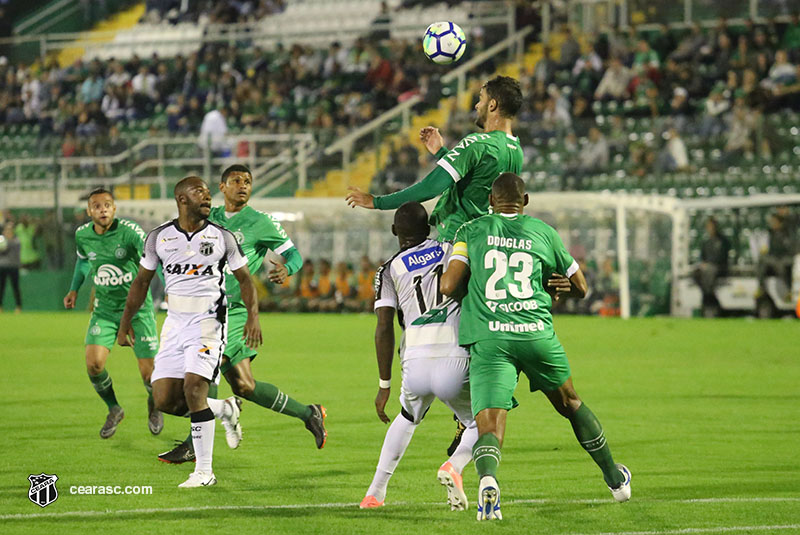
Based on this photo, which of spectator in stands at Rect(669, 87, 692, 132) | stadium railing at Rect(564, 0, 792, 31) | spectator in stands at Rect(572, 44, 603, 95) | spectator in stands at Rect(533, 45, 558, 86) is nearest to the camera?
spectator in stands at Rect(669, 87, 692, 132)

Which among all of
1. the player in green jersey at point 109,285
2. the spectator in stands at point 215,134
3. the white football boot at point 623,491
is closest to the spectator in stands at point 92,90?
the spectator in stands at point 215,134

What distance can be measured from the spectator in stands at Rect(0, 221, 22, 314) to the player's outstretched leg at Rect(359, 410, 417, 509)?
2427 cm

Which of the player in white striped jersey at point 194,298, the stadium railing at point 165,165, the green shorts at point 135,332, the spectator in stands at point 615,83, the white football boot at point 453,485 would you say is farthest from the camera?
the stadium railing at point 165,165

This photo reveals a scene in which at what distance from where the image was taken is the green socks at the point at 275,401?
368 inches

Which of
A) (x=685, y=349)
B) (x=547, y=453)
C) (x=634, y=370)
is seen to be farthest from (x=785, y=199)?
(x=547, y=453)

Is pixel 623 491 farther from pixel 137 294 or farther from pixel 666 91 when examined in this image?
pixel 666 91

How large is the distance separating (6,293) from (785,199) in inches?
739

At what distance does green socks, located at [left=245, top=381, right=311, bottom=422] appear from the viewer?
9359mm

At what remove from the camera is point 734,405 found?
1236 cm

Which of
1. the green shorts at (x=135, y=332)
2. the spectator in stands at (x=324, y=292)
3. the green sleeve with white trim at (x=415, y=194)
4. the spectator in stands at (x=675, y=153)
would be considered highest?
the spectator in stands at (x=675, y=153)

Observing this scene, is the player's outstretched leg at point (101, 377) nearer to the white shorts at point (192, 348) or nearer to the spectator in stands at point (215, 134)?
the white shorts at point (192, 348)

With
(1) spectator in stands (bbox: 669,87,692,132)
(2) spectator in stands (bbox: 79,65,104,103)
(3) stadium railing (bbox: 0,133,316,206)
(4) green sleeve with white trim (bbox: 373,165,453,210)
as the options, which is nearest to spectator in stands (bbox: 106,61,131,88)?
(2) spectator in stands (bbox: 79,65,104,103)

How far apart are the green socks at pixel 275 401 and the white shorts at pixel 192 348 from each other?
1.32m

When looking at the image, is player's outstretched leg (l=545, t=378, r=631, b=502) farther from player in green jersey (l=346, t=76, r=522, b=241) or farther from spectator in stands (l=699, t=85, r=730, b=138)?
spectator in stands (l=699, t=85, r=730, b=138)
